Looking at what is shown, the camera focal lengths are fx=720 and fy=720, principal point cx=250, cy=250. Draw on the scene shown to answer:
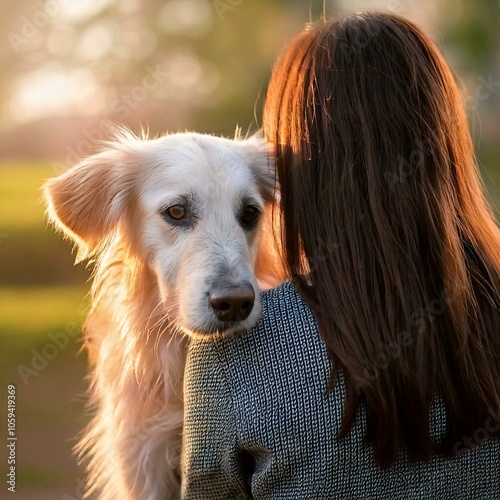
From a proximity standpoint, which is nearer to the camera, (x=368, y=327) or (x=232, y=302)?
(x=368, y=327)

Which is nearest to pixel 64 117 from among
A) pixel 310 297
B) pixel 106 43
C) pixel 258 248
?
pixel 106 43

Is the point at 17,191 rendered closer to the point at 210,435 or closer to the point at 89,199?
the point at 89,199

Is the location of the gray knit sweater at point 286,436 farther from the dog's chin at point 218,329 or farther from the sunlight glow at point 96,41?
the sunlight glow at point 96,41

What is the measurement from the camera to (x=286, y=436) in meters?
1.80

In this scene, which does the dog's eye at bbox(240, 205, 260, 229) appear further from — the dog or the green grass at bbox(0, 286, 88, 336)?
the green grass at bbox(0, 286, 88, 336)

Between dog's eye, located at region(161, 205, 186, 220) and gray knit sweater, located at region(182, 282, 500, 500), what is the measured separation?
724mm

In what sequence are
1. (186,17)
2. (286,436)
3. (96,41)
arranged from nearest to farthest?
1. (286,436)
2. (96,41)
3. (186,17)

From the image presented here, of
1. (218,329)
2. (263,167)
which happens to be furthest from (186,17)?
(218,329)

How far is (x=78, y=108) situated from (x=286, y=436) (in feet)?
19.8

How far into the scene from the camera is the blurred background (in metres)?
5.90

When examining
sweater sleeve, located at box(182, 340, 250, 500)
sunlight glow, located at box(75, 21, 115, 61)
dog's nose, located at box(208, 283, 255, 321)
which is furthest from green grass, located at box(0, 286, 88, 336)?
sweater sleeve, located at box(182, 340, 250, 500)

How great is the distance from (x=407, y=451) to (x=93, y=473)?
130cm

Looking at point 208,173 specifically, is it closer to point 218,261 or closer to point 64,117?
point 218,261

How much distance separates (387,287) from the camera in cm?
185
